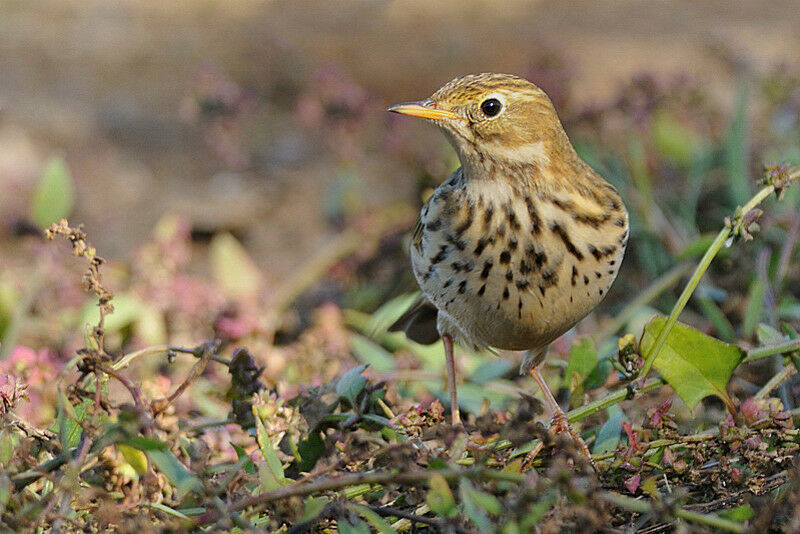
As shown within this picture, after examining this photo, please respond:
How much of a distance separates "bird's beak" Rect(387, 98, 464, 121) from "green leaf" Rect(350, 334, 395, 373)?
1.29 metres

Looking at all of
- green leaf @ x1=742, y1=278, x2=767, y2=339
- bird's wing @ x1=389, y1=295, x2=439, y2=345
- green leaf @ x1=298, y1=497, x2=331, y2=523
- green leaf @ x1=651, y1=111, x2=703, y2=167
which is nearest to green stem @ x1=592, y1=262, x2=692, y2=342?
green leaf @ x1=742, y1=278, x2=767, y2=339

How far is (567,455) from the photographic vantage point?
2.06 m

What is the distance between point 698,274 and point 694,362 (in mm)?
306

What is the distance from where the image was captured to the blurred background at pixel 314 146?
428 centimetres

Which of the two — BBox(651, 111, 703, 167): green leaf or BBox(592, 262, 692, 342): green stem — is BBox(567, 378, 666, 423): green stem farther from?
BBox(651, 111, 703, 167): green leaf

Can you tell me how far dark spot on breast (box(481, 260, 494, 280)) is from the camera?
273cm

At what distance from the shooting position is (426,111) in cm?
281

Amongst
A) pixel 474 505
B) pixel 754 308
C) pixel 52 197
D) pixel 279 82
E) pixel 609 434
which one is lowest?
pixel 474 505

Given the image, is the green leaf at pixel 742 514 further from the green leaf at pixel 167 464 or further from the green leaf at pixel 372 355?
the green leaf at pixel 372 355

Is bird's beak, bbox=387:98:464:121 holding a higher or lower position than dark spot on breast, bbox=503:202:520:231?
higher

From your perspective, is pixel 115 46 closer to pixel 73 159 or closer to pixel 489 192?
pixel 73 159

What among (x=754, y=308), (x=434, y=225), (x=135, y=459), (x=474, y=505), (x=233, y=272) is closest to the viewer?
(x=474, y=505)

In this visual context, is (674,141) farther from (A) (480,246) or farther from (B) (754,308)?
(A) (480,246)

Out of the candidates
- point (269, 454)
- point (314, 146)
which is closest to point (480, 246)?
point (269, 454)
